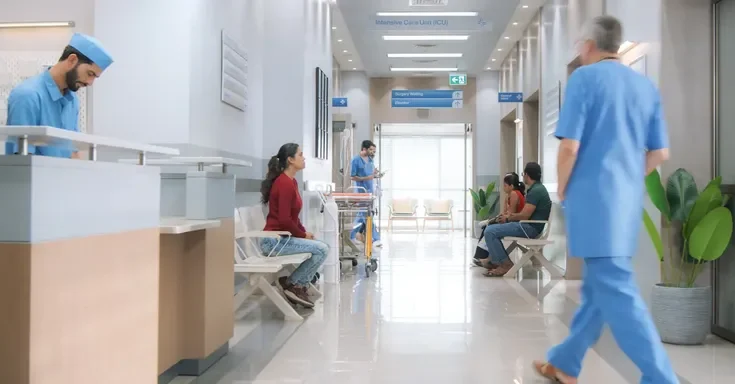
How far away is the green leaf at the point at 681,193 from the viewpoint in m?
4.50

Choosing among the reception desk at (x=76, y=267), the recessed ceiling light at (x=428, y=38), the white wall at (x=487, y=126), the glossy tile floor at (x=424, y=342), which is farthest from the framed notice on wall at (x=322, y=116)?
the white wall at (x=487, y=126)

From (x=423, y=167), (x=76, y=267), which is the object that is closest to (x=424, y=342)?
(x=76, y=267)

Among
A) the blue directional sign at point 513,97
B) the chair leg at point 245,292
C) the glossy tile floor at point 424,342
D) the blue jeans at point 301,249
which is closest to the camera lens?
the glossy tile floor at point 424,342

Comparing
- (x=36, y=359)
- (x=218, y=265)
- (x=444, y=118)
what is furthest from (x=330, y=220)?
(x=444, y=118)

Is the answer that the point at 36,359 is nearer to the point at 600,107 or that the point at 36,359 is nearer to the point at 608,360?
the point at 600,107

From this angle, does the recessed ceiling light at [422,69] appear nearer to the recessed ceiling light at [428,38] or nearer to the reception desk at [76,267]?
the recessed ceiling light at [428,38]

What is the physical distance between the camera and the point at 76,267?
1987mm

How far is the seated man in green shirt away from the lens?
25.9 feet

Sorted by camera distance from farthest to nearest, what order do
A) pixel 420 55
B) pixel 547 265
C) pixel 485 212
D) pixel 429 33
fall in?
pixel 420 55 → pixel 485 212 → pixel 429 33 → pixel 547 265

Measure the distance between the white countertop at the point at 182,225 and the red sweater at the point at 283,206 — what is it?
1755 millimetres

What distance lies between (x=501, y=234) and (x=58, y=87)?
5.86m

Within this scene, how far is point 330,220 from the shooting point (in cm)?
737

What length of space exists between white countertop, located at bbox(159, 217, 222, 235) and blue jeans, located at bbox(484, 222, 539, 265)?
491 centimetres

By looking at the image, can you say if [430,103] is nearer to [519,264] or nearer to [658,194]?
[519,264]
